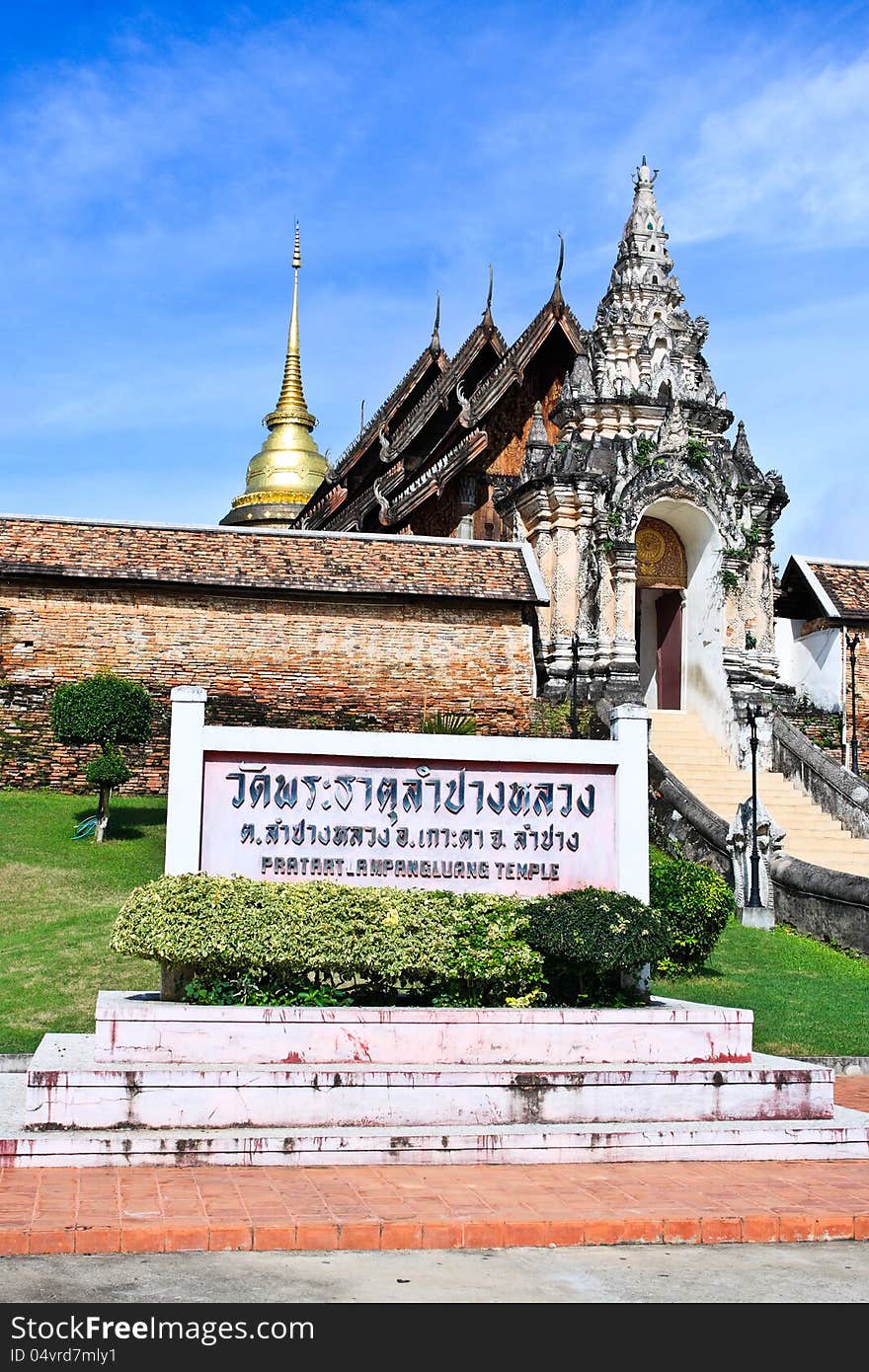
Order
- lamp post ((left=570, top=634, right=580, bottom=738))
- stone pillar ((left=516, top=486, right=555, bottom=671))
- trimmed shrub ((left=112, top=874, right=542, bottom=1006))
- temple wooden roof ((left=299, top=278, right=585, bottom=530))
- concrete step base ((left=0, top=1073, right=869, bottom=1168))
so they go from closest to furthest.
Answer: concrete step base ((left=0, top=1073, right=869, bottom=1168)) < trimmed shrub ((left=112, top=874, right=542, bottom=1006)) < lamp post ((left=570, top=634, right=580, bottom=738)) < stone pillar ((left=516, top=486, right=555, bottom=671)) < temple wooden roof ((left=299, top=278, right=585, bottom=530))

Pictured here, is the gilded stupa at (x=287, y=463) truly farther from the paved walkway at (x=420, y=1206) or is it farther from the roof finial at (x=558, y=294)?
the paved walkway at (x=420, y=1206)

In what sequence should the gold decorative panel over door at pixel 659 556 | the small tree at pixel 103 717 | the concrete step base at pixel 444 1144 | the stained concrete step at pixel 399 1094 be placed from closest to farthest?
the concrete step base at pixel 444 1144 < the stained concrete step at pixel 399 1094 < the small tree at pixel 103 717 < the gold decorative panel over door at pixel 659 556

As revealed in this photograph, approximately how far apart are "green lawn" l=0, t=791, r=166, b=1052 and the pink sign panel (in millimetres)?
2380

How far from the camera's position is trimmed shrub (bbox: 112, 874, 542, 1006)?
25.6 ft

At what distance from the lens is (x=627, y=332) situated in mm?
26547

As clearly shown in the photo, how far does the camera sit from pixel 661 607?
2630 centimetres

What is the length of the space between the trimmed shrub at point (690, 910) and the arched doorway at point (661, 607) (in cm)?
1274

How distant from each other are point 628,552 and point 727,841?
814cm

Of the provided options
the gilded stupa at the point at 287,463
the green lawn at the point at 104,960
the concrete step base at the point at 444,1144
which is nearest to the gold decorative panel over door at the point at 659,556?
the green lawn at the point at 104,960

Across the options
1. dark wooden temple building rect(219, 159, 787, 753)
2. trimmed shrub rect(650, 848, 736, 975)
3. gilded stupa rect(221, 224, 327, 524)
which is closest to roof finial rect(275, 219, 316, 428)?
gilded stupa rect(221, 224, 327, 524)

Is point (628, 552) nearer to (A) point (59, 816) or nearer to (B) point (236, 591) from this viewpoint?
(B) point (236, 591)

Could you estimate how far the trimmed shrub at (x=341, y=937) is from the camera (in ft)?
25.6

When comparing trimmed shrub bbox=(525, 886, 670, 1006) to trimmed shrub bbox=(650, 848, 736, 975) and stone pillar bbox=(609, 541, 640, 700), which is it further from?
stone pillar bbox=(609, 541, 640, 700)

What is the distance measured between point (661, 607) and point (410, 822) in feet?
59.4
